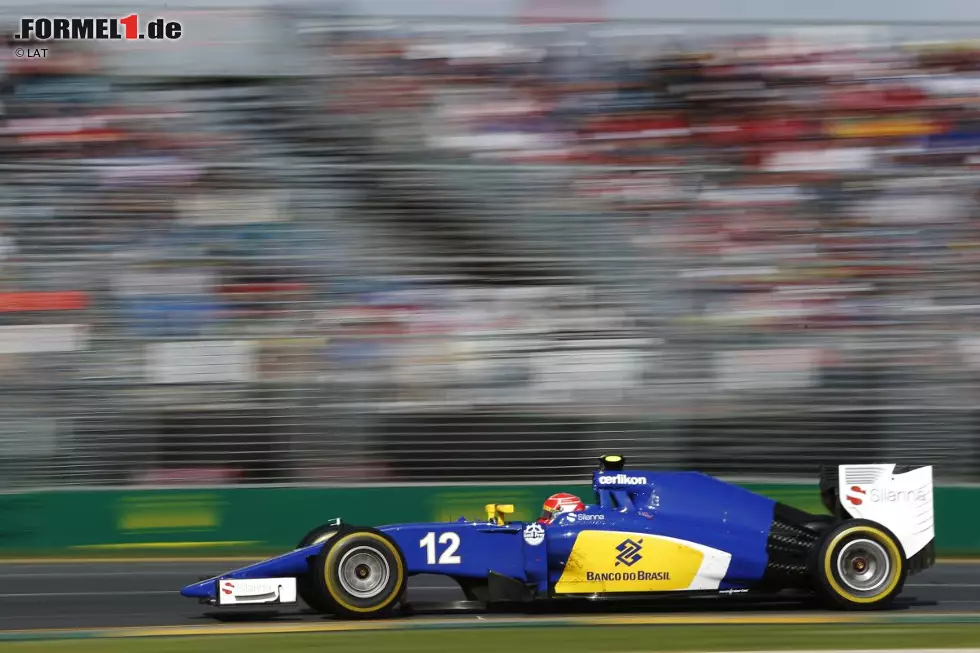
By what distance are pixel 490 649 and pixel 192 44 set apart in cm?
893

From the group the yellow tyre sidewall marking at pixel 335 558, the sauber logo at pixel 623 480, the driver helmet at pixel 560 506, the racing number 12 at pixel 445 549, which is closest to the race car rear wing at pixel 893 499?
the sauber logo at pixel 623 480

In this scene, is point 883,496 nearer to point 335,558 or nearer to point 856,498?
point 856,498

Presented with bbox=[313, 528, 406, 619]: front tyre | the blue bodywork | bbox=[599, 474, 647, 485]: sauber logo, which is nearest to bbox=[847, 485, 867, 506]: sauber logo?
the blue bodywork

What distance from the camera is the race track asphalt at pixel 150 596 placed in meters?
7.41

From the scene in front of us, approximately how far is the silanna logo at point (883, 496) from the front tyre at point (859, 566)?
0.20m

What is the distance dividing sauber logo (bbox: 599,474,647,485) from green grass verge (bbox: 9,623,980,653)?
→ 89 cm

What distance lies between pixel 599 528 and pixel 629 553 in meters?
0.21

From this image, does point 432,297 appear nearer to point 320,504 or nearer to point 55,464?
point 320,504

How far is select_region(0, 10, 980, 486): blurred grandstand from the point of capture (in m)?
11.5

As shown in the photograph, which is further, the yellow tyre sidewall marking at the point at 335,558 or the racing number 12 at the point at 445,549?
the racing number 12 at the point at 445,549

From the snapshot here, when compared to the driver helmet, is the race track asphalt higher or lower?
lower

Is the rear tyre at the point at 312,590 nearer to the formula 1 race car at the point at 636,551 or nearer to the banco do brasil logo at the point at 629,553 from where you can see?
the formula 1 race car at the point at 636,551

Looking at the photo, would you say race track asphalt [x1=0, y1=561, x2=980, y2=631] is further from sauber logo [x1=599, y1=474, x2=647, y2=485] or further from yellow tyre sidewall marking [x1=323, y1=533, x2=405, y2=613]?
sauber logo [x1=599, y1=474, x2=647, y2=485]

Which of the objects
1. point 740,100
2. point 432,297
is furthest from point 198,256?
point 740,100
